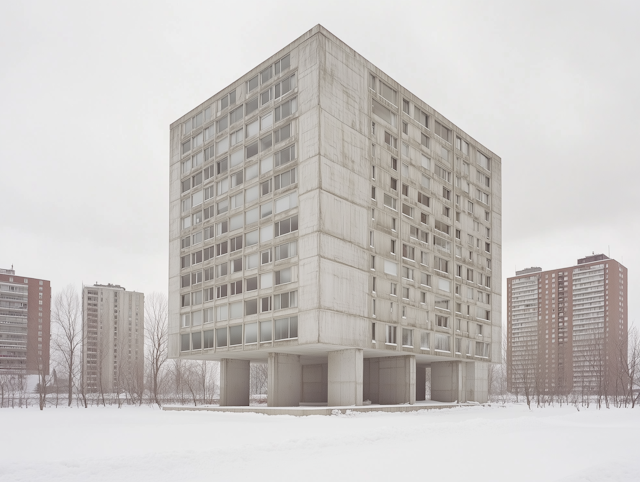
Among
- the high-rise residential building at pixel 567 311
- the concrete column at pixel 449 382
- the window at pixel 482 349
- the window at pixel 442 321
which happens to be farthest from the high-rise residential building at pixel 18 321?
the high-rise residential building at pixel 567 311

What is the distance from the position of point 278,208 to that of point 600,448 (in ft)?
108

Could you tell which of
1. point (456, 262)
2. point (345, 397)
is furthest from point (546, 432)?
point (456, 262)

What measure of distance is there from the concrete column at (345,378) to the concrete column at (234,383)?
16.3m

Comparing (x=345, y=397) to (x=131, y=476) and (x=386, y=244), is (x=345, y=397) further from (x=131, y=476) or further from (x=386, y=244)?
(x=131, y=476)

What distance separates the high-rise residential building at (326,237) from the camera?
4844cm

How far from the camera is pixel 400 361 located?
58.2 meters

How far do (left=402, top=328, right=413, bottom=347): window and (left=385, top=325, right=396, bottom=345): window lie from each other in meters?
1.71

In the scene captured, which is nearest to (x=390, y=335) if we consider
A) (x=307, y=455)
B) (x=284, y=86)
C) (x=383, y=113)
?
→ (x=383, y=113)

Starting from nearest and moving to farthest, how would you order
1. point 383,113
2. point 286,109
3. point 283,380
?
1. point 286,109
2. point 283,380
3. point 383,113

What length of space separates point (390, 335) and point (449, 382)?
56.1 ft

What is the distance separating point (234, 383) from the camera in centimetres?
6303

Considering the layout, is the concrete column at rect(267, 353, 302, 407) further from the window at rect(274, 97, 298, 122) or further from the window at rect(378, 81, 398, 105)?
the window at rect(378, 81, 398, 105)

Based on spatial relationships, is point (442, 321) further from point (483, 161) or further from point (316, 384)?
point (483, 161)

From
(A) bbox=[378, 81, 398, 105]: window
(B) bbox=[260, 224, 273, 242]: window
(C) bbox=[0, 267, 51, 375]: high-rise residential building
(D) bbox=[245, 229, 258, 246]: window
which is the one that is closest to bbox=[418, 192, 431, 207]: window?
(A) bbox=[378, 81, 398, 105]: window
